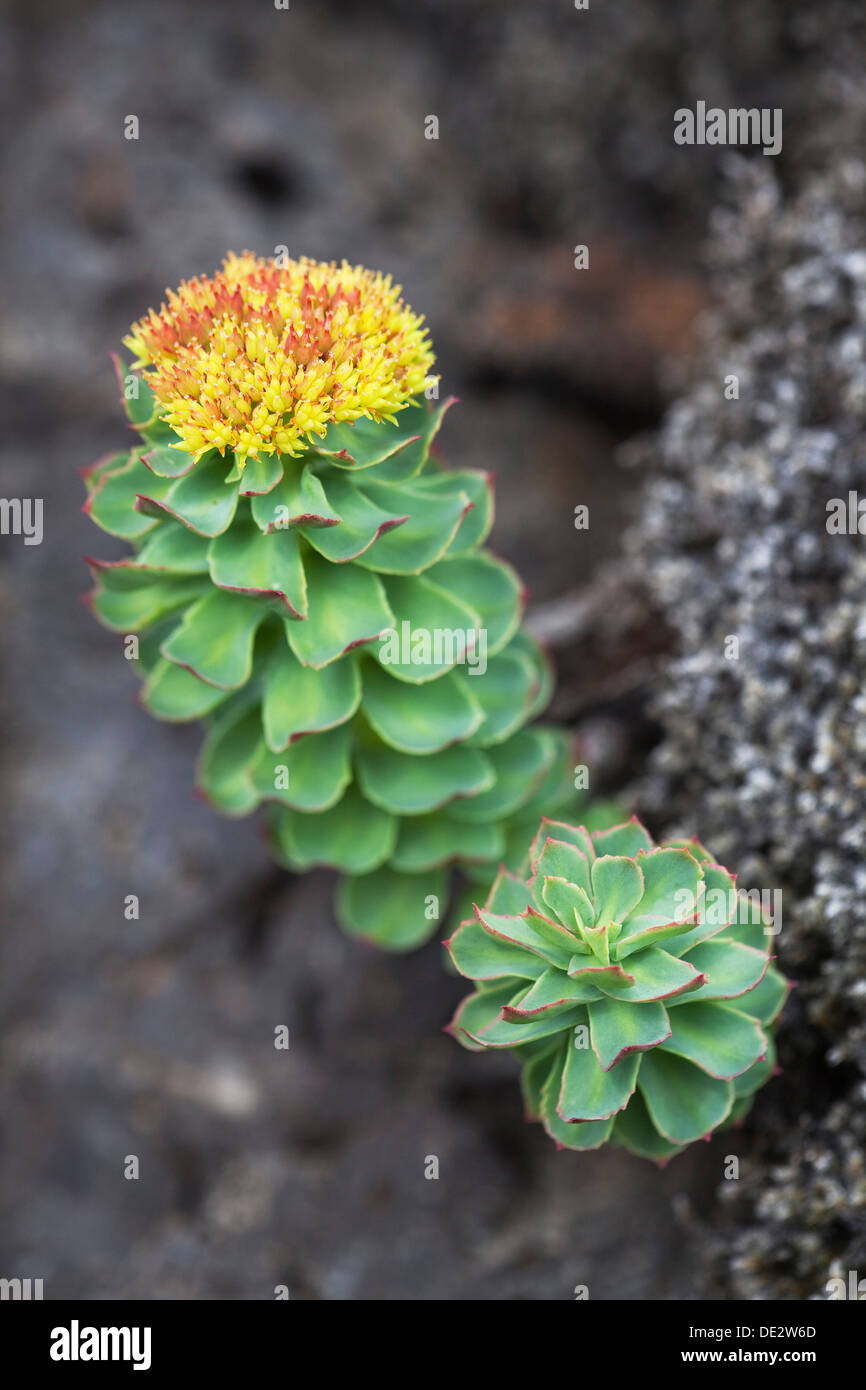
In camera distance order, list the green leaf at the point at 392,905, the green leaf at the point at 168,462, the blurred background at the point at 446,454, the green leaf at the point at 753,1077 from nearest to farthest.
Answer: the green leaf at the point at 168,462, the green leaf at the point at 753,1077, the green leaf at the point at 392,905, the blurred background at the point at 446,454

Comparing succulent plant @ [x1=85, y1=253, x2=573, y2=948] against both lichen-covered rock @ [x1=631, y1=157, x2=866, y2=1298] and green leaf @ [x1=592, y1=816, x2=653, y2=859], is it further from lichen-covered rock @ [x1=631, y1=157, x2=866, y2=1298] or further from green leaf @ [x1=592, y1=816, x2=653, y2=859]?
lichen-covered rock @ [x1=631, y1=157, x2=866, y2=1298]

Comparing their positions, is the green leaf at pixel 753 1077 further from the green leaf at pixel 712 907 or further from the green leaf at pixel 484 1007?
the green leaf at pixel 484 1007

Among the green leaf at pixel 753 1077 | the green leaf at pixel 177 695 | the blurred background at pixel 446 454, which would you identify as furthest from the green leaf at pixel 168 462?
the green leaf at pixel 753 1077

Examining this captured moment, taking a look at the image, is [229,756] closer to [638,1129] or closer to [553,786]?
[553,786]

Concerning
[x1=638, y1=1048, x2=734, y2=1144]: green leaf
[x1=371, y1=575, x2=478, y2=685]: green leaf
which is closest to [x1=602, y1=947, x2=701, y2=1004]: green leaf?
[x1=638, y1=1048, x2=734, y2=1144]: green leaf

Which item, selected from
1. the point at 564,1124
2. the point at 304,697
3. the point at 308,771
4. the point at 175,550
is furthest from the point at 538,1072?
the point at 175,550
